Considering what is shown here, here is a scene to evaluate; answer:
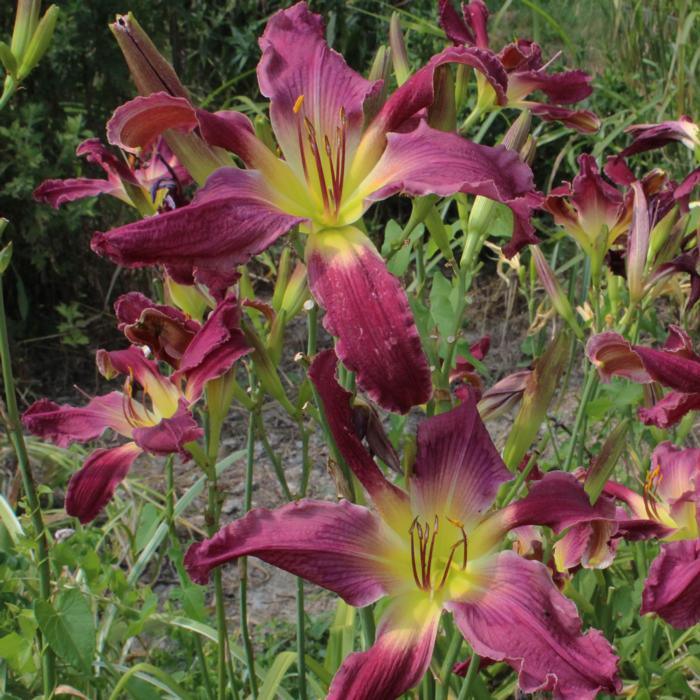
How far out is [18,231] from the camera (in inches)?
133

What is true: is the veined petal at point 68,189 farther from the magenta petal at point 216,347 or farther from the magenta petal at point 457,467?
the magenta petal at point 457,467

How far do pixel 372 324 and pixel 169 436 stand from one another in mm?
349

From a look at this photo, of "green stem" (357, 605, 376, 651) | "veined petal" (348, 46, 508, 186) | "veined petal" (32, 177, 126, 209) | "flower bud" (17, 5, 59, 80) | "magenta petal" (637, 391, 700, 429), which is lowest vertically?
"green stem" (357, 605, 376, 651)

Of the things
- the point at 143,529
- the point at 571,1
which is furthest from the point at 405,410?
the point at 571,1

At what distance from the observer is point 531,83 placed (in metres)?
1.16

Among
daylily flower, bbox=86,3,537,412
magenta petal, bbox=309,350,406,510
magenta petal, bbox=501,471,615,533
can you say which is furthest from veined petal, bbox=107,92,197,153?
magenta petal, bbox=501,471,615,533

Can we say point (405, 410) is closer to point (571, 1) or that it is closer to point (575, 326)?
point (575, 326)

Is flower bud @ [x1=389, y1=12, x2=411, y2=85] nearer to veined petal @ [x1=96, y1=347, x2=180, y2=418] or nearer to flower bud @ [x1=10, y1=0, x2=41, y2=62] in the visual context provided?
flower bud @ [x1=10, y1=0, x2=41, y2=62]

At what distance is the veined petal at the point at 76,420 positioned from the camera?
3.96 ft

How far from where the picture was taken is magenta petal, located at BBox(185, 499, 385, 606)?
77cm

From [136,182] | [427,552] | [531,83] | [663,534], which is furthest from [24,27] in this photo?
[663,534]

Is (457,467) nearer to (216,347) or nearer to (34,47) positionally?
(216,347)

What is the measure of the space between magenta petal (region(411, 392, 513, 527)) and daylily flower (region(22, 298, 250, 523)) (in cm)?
20

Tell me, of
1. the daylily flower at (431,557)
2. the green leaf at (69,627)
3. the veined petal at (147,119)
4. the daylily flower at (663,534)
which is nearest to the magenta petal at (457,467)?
the daylily flower at (431,557)
